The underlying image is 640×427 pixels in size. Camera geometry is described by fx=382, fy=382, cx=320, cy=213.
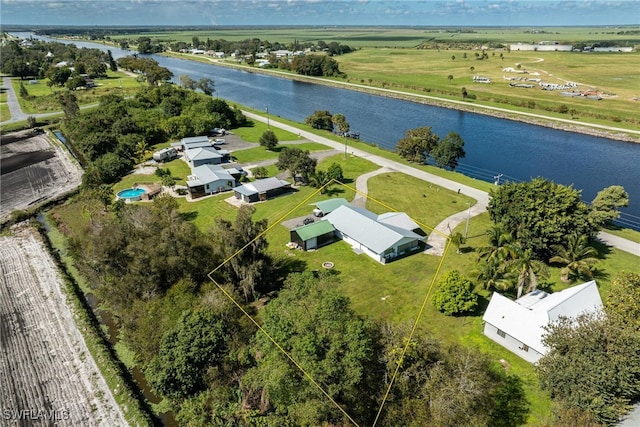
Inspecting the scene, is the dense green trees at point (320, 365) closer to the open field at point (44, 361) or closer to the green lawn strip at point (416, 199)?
the open field at point (44, 361)

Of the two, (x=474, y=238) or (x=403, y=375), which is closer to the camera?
(x=403, y=375)

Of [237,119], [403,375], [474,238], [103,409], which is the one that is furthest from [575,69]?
[103,409]

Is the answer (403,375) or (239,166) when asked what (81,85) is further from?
(403,375)

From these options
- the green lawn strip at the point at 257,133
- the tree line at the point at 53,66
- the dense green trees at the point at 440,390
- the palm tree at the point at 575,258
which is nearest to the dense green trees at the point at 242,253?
the dense green trees at the point at 440,390

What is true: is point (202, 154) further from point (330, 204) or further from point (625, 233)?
point (625, 233)

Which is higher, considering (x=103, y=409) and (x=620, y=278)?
(x=620, y=278)

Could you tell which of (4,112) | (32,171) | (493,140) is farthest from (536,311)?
(4,112)

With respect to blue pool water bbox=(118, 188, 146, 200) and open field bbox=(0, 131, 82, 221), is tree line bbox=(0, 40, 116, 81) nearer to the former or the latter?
open field bbox=(0, 131, 82, 221)
